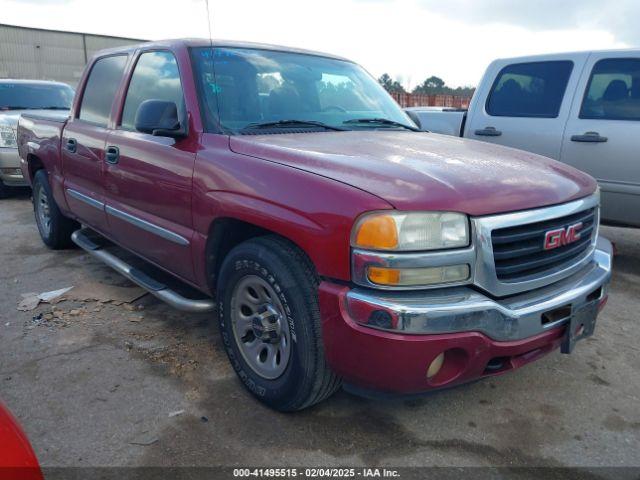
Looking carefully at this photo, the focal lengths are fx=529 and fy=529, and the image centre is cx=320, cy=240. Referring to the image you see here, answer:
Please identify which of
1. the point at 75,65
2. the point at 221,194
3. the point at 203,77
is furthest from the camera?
the point at 75,65

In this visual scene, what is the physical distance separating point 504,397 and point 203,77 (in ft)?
7.96

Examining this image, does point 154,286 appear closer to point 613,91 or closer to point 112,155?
point 112,155

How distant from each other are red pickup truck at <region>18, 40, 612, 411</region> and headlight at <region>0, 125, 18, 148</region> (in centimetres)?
483

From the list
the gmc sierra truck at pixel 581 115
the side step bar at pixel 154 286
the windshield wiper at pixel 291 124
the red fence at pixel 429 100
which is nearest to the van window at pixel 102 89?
the side step bar at pixel 154 286

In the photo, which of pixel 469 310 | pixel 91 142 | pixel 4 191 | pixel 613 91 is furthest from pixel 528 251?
pixel 4 191

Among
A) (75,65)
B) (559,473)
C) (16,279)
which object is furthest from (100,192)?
(75,65)

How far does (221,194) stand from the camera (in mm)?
2645

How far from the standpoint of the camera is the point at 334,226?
2.09 meters

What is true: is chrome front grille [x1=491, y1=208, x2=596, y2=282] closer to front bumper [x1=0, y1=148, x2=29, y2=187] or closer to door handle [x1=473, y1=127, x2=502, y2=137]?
door handle [x1=473, y1=127, x2=502, y2=137]

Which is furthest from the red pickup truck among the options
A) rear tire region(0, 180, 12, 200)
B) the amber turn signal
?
rear tire region(0, 180, 12, 200)

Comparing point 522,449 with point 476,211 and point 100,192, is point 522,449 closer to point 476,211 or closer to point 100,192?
point 476,211

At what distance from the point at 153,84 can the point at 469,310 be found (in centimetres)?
256

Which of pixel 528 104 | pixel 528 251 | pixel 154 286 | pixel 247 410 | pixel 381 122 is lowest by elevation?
pixel 247 410

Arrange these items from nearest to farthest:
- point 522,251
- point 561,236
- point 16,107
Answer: point 522,251
point 561,236
point 16,107
